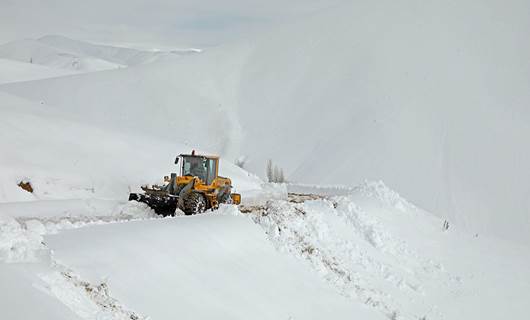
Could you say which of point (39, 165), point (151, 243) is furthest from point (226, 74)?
point (151, 243)

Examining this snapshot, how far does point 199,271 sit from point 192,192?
224 inches

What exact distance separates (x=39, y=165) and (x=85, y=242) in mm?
10459

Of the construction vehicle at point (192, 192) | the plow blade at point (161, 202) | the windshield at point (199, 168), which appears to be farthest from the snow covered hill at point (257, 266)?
the windshield at point (199, 168)

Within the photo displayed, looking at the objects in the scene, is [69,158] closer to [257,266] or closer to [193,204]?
[193,204]

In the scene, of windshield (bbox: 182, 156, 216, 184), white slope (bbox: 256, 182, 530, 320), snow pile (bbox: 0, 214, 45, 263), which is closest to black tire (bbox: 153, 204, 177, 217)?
windshield (bbox: 182, 156, 216, 184)

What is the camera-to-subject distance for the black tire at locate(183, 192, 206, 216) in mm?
14508

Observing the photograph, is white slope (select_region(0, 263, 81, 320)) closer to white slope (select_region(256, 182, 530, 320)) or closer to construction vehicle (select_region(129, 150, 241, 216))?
white slope (select_region(256, 182, 530, 320))

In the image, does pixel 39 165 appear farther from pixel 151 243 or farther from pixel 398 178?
pixel 398 178

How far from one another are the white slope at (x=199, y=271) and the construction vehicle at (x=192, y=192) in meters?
2.56

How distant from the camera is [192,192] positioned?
14906 mm

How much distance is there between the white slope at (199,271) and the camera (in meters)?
7.83

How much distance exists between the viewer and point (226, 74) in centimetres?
5950

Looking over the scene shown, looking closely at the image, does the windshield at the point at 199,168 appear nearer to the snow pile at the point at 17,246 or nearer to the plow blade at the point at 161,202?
the plow blade at the point at 161,202

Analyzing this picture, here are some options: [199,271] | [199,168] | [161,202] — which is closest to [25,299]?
[199,271]
